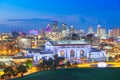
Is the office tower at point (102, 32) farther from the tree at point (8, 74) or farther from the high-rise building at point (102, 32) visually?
the tree at point (8, 74)

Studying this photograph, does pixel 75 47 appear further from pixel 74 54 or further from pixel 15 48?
pixel 15 48

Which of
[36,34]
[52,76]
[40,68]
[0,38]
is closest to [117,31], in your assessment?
[36,34]

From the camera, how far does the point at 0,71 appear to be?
10812 millimetres

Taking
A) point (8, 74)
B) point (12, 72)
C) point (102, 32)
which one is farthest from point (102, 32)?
point (8, 74)

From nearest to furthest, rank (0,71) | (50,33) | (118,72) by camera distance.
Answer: (118,72) < (0,71) < (50,33)

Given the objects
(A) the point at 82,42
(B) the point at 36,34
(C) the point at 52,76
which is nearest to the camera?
(C) the point at 52,76

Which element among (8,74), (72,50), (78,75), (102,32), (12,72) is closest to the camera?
(78,75)

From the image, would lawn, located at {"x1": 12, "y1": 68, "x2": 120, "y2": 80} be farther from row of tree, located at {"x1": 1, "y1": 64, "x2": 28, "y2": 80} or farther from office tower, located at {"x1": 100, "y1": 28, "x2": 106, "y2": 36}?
office tower, located at {"x1": 100, "y1": 28, "x2": 106, "y2": 36}

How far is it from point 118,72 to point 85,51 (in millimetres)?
5841

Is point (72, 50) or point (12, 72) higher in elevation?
point (72, 50)

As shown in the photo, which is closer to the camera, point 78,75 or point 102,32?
point 78,75

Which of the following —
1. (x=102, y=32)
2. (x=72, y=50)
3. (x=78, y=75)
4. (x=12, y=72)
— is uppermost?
(x=102, y=32)

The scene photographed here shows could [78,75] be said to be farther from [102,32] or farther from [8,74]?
[102,32]

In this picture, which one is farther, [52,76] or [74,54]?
[74,54]
